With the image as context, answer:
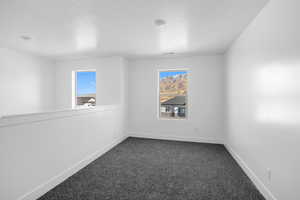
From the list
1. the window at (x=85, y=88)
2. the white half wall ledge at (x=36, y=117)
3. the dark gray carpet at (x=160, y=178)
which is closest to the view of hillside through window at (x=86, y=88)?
the window at (x=85, y=88)

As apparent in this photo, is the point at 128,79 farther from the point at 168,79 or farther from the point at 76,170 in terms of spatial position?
the point at 76,170

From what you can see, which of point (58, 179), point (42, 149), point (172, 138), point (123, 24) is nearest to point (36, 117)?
point (42, 149)

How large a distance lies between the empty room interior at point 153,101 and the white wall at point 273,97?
1cm

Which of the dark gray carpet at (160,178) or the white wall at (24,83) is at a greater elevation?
the white wall at (24,83)

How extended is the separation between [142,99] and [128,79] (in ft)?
2.62

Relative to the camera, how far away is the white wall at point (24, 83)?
11.5ft

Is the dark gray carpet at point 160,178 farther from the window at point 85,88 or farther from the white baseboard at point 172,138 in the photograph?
the window at point 85,88

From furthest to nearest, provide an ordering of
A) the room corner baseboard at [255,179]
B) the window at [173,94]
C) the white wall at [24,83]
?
the window at [173,94], the white wall at [24,83], the room corner baseboard at [255,179]

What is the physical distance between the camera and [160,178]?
231cm

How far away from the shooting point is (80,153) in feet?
8.55

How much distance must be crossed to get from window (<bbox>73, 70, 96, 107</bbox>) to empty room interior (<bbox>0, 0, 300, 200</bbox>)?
0.08m

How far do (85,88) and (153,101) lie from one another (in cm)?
231

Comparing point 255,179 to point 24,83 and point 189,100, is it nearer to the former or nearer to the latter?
point 189,100

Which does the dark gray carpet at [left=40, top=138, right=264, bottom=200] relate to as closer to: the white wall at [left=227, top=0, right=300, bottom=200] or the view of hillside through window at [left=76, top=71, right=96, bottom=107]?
the white wall at [left=227, top=0, right=300, bottom=200]
